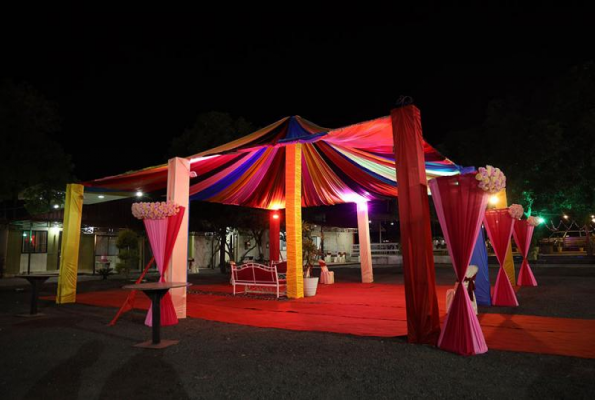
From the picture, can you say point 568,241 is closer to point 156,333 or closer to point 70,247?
point 70,247

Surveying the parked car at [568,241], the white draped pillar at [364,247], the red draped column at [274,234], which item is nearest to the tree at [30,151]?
the red draped column at [274,234]

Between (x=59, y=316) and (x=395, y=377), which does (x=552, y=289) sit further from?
(x=59, y=316)

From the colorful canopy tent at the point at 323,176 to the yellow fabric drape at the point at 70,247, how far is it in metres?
0.39

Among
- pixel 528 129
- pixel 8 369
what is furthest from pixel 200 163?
pixel 528 129

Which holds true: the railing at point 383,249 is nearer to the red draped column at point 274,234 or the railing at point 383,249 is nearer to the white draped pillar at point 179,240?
the red draped column at point 274,234

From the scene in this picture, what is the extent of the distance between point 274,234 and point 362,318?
7929mm

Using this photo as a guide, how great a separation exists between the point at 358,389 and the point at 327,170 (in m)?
7.49

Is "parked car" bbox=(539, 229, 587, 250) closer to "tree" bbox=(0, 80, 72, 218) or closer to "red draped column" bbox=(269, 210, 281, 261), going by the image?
"red draped column" bbox=(269, 210, 281, 261)

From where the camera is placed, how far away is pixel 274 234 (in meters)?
13.2

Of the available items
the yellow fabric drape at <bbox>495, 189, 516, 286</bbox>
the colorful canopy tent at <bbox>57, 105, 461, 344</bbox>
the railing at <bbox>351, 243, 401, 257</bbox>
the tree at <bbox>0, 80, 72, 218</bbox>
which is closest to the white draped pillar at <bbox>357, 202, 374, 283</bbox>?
the colorful canopy tent at <bbox>57, 105, 461, 344</bbox>

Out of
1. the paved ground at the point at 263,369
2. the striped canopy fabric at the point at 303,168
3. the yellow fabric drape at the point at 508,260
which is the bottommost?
the paved ground at the point at 263,369

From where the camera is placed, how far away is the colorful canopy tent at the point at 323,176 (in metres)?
4.16

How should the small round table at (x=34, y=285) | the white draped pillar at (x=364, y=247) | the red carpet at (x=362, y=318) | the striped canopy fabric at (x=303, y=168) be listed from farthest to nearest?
the white draped pillar at (x=364, y=247) → the striped canopy fabric at (x=303, y=168) → the small round table at (x=34, y=285) → the red carpet at (x=362, y=318)

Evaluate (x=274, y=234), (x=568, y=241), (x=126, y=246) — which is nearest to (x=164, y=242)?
(x=274, y=234)
